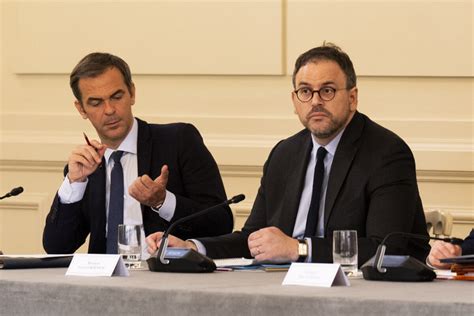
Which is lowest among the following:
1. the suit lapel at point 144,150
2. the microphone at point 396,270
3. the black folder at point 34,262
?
the black folder at point 34,262

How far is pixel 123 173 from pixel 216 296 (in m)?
1.94

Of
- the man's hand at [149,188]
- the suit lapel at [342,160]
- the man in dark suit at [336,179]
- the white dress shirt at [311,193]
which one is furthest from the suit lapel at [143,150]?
the suit lapel at [342,160]

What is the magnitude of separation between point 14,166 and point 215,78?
Result: 1273 mm

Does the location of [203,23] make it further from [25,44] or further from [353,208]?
[353,208]

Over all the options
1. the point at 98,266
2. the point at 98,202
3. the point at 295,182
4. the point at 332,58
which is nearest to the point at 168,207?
the point at 98,202

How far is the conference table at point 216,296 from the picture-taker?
216 cm

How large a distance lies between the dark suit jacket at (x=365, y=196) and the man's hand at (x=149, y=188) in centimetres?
35

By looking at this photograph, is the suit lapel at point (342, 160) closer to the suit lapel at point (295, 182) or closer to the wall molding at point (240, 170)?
the suit lapel at point (295, 182)

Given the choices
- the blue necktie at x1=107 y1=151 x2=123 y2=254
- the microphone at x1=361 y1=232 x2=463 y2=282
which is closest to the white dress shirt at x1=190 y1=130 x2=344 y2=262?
the blue necktie at x1=107 y1=151 x2=123 y2=254

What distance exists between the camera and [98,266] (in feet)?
9.45

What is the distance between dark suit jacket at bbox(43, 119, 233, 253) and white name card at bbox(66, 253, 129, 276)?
1181 mm

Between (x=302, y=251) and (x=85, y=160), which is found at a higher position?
(x=85, y=160)

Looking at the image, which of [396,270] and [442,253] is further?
[442,253]

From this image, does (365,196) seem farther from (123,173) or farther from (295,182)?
(123,173)
